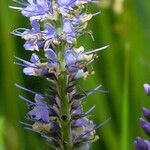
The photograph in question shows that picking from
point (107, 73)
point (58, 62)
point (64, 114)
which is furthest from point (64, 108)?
point (107, 73)

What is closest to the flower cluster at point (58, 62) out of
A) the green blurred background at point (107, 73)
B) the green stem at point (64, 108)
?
the green stem at point (64, 108)

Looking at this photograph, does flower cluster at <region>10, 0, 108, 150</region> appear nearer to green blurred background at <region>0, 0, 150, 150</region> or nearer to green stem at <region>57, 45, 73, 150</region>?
green stem at <region>57, 45, 73, 150</region>

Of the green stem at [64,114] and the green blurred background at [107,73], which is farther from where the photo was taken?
the green blurred background at [107,73]

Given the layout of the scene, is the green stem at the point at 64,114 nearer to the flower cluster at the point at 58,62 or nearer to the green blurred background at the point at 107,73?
the flower cluster at the point at 58,62

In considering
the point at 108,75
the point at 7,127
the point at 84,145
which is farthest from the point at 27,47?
the point at 108,75

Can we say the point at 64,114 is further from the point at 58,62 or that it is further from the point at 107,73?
the point at 107,73

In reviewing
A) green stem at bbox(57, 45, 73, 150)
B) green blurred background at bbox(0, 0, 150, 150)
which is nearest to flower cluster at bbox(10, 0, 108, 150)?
green stem at bbox(57, 45, 73, 150)
